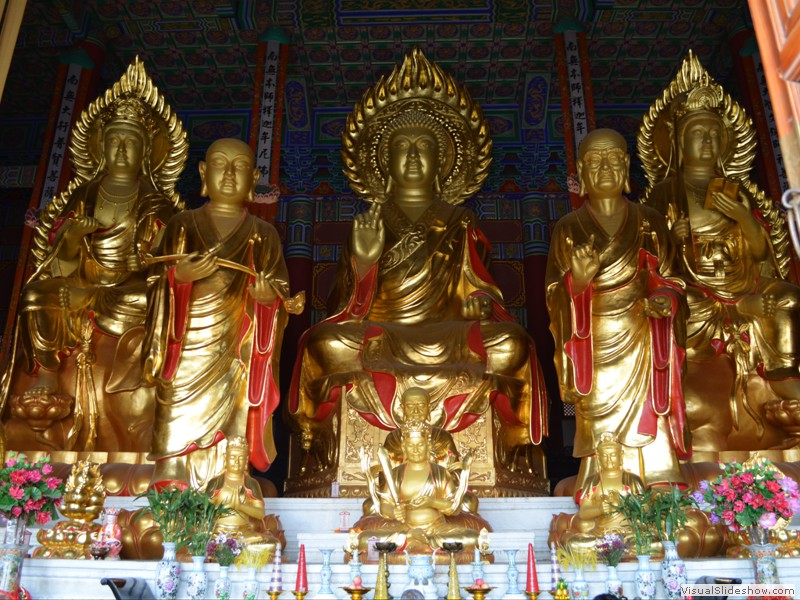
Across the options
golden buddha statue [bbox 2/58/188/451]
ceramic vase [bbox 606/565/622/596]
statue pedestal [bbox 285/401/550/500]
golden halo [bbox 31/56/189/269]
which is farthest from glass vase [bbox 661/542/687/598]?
golden halo [bbox 31/56/189/269]

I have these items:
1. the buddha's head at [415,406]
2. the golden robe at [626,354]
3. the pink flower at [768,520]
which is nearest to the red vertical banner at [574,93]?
the golden robe at [626,354]

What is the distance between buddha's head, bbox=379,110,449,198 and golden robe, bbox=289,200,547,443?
718 millimetres

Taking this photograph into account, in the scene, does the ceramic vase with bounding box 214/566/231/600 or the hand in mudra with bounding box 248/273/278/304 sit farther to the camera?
the hand in mudra with bounding box 248/273/278/304

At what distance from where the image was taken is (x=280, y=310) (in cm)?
475

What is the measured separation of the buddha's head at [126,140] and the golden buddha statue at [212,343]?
1.05 metres

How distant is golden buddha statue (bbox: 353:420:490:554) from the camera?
3635 millimetres

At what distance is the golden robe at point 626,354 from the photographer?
174 inches

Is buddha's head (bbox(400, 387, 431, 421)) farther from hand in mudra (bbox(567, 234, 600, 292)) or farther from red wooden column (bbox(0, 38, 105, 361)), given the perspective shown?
red wooden column (bbox(0, 38, 105, 361))

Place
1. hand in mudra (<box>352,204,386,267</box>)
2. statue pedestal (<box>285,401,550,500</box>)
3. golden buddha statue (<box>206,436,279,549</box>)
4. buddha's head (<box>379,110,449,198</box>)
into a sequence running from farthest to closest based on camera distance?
buddha's head (<box>379,110,449,198</box>)
hand in mudra (<box>352,204,386,267</box>)
statue pedestal (<box>285,401,550,500</box>)
golden buddha statue (<box>206,436,279,549</box>)

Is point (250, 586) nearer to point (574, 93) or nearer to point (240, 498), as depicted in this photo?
point (240, 498)

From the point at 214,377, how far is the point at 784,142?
3231mm

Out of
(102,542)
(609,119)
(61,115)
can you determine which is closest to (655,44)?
(609,119)

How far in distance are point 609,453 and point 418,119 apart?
305 cm

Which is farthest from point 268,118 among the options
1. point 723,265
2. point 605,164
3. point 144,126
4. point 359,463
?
point 723,265
